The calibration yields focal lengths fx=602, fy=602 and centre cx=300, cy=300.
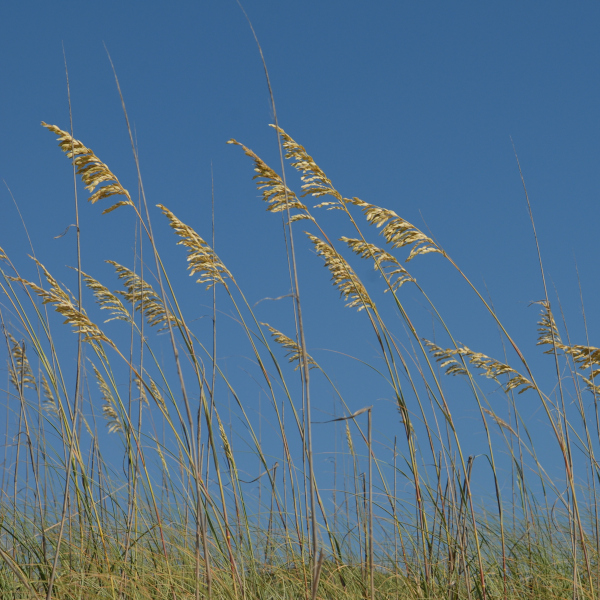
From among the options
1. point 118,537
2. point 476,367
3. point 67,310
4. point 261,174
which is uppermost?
point 261,174

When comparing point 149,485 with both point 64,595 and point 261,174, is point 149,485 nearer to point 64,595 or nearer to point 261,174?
point 64,595

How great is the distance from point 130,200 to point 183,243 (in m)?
0.38

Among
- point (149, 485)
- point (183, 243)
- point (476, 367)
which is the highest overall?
point (183, 243)

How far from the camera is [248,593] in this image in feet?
8.68

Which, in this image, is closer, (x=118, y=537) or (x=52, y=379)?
(x=52, y=379)

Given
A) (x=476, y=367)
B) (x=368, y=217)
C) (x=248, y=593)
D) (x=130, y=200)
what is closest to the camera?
(x=130, y=200)

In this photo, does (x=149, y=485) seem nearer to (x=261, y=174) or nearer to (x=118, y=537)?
(x=118, y=537)

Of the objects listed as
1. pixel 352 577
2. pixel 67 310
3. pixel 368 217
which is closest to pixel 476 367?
pixel 368 217

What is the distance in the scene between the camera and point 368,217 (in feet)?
9.35

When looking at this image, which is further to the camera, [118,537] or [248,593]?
[118,537]

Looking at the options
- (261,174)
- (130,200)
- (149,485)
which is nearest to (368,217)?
(261,174)

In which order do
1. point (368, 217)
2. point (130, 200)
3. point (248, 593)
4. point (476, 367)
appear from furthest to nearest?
1. point (476, 367)
2. point (368, 217)
3. point (248, 593)
4. point (130, 200)

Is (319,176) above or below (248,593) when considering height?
above

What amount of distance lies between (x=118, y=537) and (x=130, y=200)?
Result: 6.16 ft
